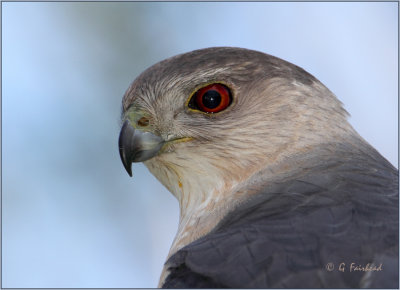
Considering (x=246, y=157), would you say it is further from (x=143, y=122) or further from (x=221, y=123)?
(x=143, y=122)

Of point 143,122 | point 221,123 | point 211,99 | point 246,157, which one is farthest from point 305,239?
point 143,122

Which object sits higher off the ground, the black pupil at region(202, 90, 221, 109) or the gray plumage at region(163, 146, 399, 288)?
the black pupil at region(202, 90, 221, 109)

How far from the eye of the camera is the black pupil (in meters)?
5.09

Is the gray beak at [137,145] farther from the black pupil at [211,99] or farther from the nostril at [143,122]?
the black pupil at [211,99]

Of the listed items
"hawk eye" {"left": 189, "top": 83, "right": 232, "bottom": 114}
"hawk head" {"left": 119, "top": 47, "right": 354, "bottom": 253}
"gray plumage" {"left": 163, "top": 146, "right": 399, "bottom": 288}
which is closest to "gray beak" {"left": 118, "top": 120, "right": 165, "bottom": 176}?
"hawk head" {"left": 119, "top": 47, "right": 354, "bottom": 253}

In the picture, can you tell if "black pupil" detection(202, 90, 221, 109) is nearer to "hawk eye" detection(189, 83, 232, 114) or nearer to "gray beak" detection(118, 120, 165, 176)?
"hawk eye" detection(189, 83, 232, 114)

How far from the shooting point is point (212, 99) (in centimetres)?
511

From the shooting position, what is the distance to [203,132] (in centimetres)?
503

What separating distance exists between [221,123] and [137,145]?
0.69 m

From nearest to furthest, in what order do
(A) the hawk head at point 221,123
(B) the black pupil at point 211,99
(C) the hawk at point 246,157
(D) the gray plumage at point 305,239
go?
(D) the gray plumage at point 305,239, (C) the hawk at point 246,157, (A) the hawk head at point 221,123, (B) the black pupil at point 211,99

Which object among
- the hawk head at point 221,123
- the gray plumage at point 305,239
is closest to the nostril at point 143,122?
the hawk head at point 221,123

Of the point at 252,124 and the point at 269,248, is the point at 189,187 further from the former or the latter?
the point at 269,248

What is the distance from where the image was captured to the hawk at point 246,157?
370 cm

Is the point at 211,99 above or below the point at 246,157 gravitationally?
above
